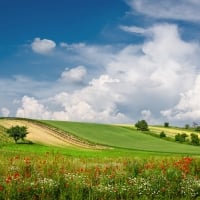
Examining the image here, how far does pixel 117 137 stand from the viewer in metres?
87.9

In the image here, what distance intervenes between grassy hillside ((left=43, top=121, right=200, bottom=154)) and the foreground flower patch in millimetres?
53501

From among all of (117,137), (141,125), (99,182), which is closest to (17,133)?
(117,137)

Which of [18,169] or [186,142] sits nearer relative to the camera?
[18,169]

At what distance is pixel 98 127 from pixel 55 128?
15203 millimetres

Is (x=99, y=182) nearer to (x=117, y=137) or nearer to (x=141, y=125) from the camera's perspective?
(x=117, y=137)

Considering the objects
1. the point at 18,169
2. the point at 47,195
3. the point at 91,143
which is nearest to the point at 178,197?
the point at 47,195

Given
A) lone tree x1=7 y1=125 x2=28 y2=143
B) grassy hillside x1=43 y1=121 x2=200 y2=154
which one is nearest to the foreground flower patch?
lone tree x1=7 y1=125 x2=28 y2=143

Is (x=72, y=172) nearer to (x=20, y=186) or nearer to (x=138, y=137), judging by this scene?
(x=20, y=186)

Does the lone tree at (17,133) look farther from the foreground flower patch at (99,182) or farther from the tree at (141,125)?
the foreground flower patch at (99,182)

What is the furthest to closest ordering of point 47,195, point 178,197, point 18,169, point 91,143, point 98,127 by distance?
point 98,127, point 91,143, point 18,169, point 178,197, point 47,195

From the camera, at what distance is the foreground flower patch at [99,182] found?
15898mm

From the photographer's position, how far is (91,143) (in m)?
75.2

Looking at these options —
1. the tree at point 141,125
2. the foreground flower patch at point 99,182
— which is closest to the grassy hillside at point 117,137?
the tree at point 141,125

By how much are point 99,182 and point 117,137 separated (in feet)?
231
